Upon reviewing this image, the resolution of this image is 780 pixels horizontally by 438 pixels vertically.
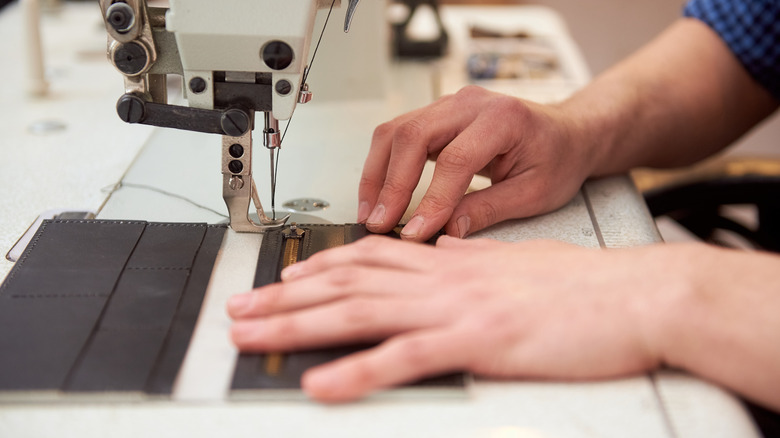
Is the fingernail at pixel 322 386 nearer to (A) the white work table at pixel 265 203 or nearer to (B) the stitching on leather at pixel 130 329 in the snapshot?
(A) the white work table at pixel 265 203

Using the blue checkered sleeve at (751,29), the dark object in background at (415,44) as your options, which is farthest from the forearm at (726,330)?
the dark object in background at (415,44)

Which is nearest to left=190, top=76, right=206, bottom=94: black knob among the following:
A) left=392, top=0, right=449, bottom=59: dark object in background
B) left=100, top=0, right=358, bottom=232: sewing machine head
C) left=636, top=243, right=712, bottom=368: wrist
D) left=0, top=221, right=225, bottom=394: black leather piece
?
left=100, top=0, right=358, bottom=232: sewing machine head

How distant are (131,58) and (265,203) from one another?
280mm

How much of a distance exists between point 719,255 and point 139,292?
23.7 inches

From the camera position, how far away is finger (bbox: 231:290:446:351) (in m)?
0.68

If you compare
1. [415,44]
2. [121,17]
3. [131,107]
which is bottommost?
[415,44]

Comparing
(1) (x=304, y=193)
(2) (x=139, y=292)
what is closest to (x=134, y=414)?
(2) (x=139, y=292)

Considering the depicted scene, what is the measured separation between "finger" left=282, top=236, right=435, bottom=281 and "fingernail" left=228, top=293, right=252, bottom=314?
0.06m

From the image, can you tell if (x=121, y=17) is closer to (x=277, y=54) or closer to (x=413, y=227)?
(x=277, y=54)

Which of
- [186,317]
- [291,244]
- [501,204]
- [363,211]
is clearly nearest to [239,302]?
[186,317]

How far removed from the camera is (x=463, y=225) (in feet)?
3.03

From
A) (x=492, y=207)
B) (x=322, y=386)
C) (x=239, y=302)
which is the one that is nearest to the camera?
(x=322, y=386)

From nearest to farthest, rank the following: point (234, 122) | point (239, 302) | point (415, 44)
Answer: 1. point (239, 302)
2. point (234, 122)
3. point (415, 44)

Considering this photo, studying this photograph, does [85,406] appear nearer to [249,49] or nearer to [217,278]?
[217,278]
